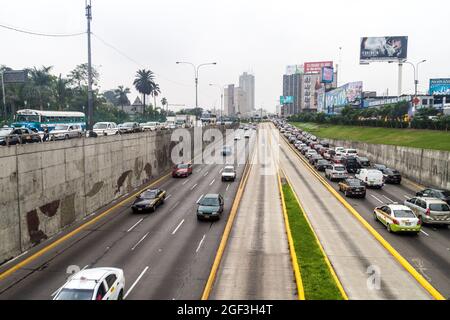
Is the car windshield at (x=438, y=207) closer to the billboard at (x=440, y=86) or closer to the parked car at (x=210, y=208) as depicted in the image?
the parked car at (x=210, y=208)

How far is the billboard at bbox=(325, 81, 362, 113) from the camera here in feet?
452

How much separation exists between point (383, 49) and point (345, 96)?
1476 inches

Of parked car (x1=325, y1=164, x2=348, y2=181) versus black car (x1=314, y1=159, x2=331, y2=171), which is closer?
parked car (x1=325, y1=164, x2=348, y2=181)

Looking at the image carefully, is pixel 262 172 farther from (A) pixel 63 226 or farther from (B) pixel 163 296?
(B) pixel 163 296

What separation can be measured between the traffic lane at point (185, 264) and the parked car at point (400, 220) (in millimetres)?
10735

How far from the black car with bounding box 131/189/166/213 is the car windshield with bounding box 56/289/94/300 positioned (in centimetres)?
1724

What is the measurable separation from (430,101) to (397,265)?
122814 millimetres

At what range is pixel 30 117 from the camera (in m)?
46.7

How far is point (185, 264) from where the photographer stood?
782 inches

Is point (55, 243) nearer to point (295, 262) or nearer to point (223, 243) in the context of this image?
point (223, 243)

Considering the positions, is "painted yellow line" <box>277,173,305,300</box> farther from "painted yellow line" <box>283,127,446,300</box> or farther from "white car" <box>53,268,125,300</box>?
"white car" <box>53,268,125,300</box>

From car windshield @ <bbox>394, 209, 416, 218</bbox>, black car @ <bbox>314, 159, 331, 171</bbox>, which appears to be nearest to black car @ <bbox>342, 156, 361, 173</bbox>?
black car @ <bbox>314, 159, 331, 171</bbox>

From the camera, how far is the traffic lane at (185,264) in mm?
16578
